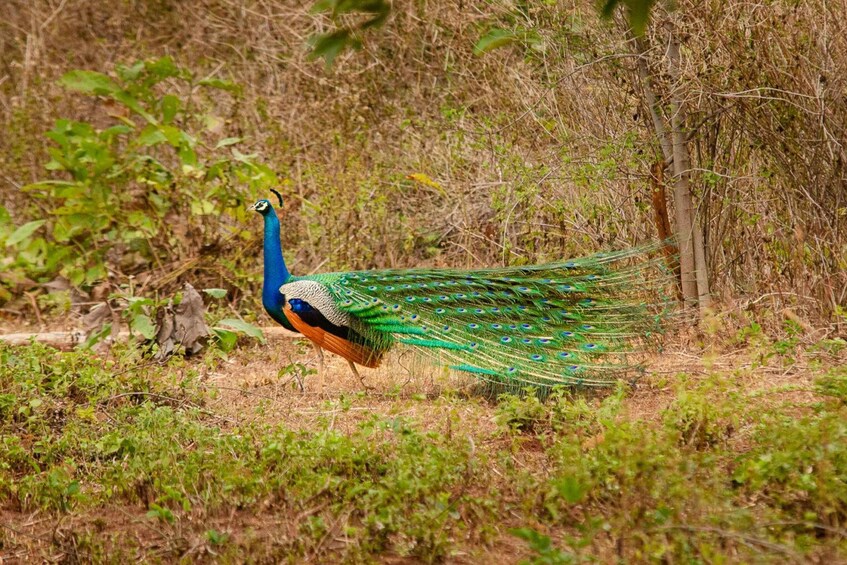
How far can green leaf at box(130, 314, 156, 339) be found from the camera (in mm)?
6855

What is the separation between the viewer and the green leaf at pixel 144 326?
6.86 meters

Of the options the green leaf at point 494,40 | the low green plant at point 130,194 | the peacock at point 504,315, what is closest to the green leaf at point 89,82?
the low green plant at point 130,194

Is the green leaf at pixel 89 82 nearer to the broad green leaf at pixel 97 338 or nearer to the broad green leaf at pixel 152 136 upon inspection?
the broad green leaf at pixel 152 136

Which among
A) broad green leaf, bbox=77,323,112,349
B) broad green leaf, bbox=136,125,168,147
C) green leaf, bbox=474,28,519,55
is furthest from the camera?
broad green leaf, bbox=136,125,168,147

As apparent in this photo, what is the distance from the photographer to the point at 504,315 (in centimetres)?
566

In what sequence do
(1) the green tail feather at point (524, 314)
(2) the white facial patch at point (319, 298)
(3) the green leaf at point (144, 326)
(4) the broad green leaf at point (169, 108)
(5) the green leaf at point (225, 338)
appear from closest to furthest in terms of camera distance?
(1) the green tail feather at point (524, 314) → (2) the white facial patch at point (319, 298) → (3) the green leaf at point (144, 326) → (5) the green leaf at point (225, 338) → (4) the broad green leaf at point (169, 108)

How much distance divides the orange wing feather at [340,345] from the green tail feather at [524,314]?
0.12 meters

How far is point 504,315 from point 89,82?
4481mm

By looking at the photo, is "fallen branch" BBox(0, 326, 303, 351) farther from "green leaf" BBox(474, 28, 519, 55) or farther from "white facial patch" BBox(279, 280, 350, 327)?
"green leaf" BBox(474, 28, 519, 55)

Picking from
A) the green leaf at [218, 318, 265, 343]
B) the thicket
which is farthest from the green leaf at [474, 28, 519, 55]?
the green leaf at [218, 318, 265, 343]

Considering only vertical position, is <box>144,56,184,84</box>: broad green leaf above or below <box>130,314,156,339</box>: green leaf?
above

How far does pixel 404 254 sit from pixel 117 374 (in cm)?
315

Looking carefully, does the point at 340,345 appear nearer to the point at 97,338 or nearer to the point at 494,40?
the point at 97,338

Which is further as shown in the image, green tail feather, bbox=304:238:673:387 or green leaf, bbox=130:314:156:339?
green leaf, bbox=130:314:156:339
